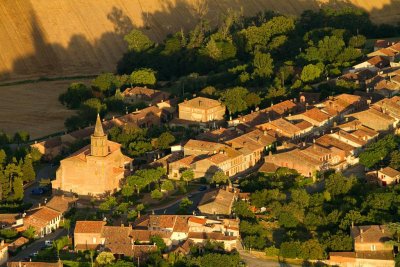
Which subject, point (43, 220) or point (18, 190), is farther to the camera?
point (18, 190)

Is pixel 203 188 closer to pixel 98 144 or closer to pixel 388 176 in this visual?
pixel 98 144

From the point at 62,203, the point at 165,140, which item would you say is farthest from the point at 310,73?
the point at 62,203

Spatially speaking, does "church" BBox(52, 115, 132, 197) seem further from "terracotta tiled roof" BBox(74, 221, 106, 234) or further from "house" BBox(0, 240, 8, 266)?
"house" BBox(0, 240, 8, 266)

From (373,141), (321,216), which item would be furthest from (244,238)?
(373,141)

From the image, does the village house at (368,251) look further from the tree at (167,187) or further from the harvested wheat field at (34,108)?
the harvested wheat field at (34,108)

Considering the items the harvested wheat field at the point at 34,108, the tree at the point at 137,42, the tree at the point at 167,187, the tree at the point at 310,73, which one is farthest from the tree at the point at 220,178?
the tree at the point at 137,42

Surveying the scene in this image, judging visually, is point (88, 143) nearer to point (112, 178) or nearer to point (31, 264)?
point (112, 178)

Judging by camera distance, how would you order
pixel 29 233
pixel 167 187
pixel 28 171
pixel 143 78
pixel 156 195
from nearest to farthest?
pixel 29 233, pixel 156 195, pixel 167 187, pixel 28 171, pixel 143 78
